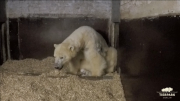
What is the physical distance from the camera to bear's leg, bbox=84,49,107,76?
418cm

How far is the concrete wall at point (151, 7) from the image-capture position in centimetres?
168

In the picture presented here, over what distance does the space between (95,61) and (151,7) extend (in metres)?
2.18

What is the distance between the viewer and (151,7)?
2.16 m

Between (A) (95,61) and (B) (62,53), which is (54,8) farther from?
(A) (95,61)

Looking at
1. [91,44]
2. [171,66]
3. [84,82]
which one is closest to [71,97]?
[84,82]

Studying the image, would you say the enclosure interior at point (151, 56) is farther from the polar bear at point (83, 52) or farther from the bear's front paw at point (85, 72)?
the bear's front paw at point (85, 72)

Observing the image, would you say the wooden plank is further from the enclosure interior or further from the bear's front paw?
the enclosure interior

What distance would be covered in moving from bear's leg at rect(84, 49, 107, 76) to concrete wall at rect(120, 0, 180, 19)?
1.13 metres

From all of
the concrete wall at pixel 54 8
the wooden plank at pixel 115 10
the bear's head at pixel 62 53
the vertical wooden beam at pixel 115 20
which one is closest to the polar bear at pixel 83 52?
the bear's head at pixel 62 53

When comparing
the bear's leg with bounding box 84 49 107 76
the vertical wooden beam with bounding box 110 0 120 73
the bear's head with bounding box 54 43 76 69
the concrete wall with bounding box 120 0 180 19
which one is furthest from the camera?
the vertical wooden beam with bounding box 110 0 120 73

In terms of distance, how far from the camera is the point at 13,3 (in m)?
5.40

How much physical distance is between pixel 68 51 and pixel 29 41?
1.93 metres

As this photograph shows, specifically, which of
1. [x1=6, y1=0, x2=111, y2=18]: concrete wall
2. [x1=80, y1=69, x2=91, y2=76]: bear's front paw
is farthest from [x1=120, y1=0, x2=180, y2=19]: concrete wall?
[x1=6, y1=0, x2=111, y2=18]: concrete wall

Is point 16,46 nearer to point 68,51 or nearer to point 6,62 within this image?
point 6,62
